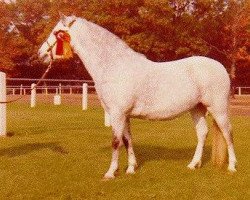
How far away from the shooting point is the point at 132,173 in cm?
890

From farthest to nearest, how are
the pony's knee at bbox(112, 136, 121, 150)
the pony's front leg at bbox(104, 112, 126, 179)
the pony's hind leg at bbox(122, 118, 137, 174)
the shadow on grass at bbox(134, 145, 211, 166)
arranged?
the shadow on grass at bbox(134, 145, 211, 166) → the pony's hind leg at bbox(122, 118, 137, 174) → the pony's knee at bbox(112, 136, 121, 150) → the pony's front leg at bbox(104, 112, 126, 179)

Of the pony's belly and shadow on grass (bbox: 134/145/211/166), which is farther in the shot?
shadow on grass (bbox: 134/145/211/166)

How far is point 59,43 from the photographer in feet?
29.7

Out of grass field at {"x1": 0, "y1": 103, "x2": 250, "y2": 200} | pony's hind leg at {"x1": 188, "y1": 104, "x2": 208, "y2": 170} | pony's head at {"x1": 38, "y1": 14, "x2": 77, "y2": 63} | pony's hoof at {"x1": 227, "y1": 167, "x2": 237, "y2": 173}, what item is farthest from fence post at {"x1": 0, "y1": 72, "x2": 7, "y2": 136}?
pony's hoof at {"x1": 227, "y1": 167, "x2": 237, "y2": 173}

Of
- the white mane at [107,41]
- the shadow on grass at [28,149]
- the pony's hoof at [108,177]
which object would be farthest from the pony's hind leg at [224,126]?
the shadow on grass at [28,149]

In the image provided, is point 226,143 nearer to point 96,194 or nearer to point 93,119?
point 96,194

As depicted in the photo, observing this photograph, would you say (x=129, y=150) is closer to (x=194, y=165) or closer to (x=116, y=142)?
(x=116, y=142)

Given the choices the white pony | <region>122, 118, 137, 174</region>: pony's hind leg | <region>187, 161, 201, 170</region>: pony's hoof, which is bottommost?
<region>187, 161, 201, 170</region>: pony's hoof

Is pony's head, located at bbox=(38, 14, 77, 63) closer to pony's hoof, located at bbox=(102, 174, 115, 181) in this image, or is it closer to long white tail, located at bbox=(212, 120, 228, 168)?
pony's hoof, located at bbox=(102, 174, 115, 181)

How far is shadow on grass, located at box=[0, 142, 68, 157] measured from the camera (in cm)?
1110

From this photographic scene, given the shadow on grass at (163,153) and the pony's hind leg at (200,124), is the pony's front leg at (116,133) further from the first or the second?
the pony's hind leg at (200,124)

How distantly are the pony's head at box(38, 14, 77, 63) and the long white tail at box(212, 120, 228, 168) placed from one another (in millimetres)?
2982

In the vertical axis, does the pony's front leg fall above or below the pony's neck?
below

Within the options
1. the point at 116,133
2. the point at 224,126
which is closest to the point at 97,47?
the point at 116,133
